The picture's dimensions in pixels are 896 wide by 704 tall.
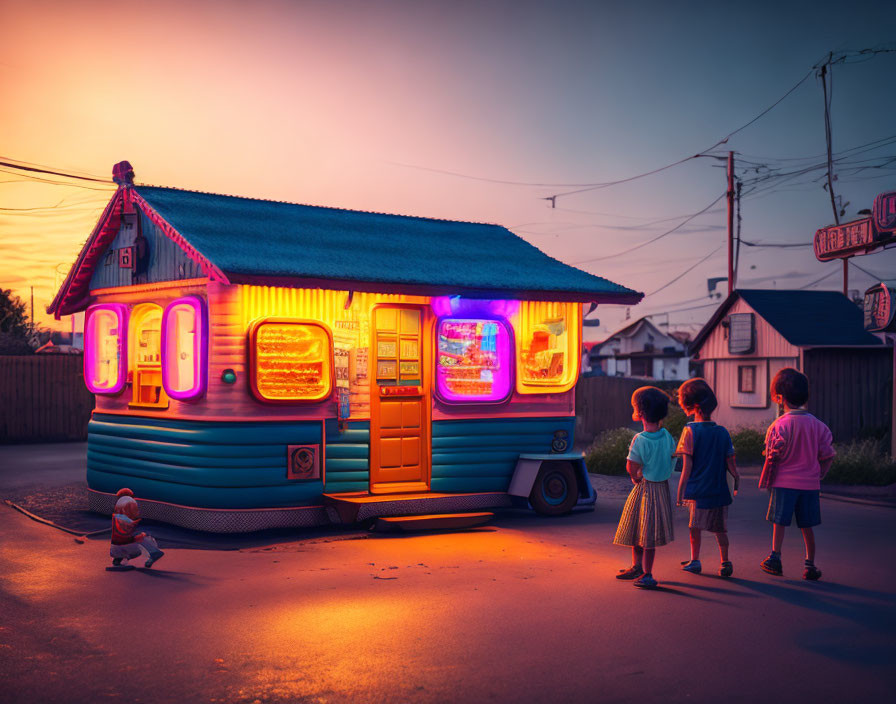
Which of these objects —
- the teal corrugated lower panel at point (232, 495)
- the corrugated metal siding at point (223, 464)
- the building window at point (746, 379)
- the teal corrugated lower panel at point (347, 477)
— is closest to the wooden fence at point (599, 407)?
the building window at point (746, 379)

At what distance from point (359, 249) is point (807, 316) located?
19412 millimetres

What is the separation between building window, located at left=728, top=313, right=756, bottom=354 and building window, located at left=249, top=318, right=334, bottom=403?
64.7 ft

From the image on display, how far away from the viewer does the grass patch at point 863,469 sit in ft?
52.1

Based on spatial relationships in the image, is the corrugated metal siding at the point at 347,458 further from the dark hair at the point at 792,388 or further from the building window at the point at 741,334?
the building window at the point at 741,334

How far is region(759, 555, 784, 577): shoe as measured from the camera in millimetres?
8133

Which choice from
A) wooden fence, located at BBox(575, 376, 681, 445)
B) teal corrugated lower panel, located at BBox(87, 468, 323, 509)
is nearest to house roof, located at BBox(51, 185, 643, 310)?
teal corrugated lower panel, located at BBox(87, 468, 323, 509)

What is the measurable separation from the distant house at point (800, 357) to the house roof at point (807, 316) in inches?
1.1

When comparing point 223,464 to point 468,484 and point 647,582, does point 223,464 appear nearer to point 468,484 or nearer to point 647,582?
point 468,484

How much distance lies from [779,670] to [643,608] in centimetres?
157

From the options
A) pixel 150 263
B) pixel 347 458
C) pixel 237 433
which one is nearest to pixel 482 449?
pixel 347 458

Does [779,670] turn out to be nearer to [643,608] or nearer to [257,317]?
[643,608]

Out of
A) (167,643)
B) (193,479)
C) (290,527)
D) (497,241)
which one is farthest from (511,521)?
(167,643)

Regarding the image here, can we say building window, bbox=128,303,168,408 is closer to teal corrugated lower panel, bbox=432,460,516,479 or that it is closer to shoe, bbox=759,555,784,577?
teal corrugated lower panel, bbox=432,460,516,479

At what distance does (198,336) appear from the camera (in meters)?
10.4
